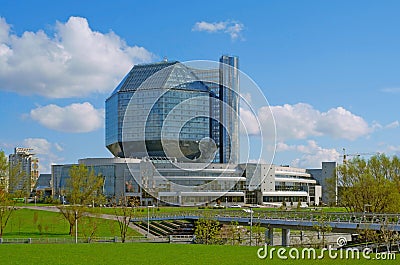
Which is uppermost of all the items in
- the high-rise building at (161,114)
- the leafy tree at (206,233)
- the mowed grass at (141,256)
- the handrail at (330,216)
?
the high-rise building at (161,114)

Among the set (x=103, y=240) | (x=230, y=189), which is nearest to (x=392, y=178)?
(x=103, y=240)

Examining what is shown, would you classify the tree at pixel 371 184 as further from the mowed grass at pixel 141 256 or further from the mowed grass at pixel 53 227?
the mowed grass at pixel 141 256

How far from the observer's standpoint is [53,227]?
70.1 meters

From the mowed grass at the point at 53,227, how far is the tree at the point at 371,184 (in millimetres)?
25538

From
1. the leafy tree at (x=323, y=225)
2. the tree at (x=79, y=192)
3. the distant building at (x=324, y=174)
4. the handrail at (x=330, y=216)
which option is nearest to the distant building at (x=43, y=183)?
the distant building at (x=324, y=174)

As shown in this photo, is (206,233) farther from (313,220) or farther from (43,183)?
(43,183)

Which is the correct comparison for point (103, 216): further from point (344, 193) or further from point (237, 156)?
point (237, 156)

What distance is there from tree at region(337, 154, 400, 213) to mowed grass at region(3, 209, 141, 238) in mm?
25538

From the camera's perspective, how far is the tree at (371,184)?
207 feet

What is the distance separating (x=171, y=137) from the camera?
13925 cm

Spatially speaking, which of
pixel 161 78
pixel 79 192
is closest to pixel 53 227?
pixel 79 192

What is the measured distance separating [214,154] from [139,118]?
104 feet

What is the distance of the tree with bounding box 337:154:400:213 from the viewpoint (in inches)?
2488

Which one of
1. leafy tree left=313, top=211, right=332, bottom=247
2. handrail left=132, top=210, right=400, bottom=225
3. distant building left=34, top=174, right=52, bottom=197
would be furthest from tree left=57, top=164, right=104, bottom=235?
distant building left=34, top=174, right=52, bottom=197
